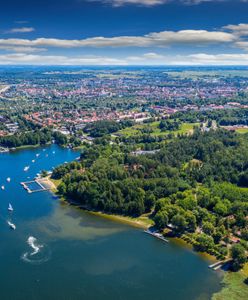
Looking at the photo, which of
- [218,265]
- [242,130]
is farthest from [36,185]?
[242,130]

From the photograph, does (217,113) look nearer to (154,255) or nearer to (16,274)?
(154,255)

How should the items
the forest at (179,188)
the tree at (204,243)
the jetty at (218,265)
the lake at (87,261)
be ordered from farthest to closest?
the forest at (179,188), the tree at (204,243), the jetty at (218,265), the lake at (87,261)

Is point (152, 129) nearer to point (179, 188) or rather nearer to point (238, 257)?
point (179, 188)

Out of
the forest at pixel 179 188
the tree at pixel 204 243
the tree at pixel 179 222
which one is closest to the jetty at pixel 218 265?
the forest at pixel 179 188

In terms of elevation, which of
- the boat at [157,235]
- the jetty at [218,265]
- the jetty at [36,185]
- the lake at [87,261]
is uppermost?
the jetty at [36,185]

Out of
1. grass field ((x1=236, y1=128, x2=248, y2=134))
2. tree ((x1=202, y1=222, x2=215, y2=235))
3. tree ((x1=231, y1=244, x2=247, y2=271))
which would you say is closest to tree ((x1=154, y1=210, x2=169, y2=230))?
tree ((x1=202, y1=222, x2=215, y2=235))

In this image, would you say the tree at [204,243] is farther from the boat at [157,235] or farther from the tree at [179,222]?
the boat at [157,235]
